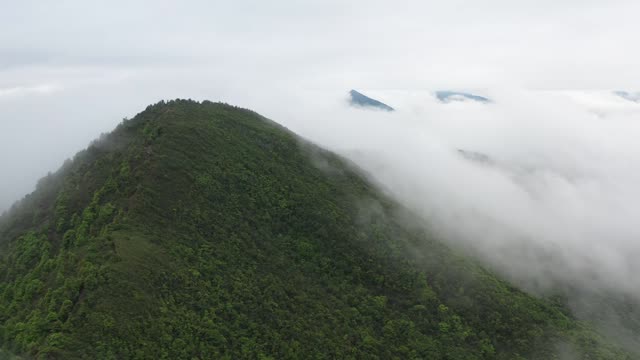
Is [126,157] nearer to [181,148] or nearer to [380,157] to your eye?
[181,148]

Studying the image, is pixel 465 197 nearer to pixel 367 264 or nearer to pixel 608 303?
pixel 608 303

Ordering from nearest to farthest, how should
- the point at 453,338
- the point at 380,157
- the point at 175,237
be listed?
Result: the point at 175,237 < the point at 453,338 < the point at 380,157

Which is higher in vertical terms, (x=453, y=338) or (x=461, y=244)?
(x=461, y=244)

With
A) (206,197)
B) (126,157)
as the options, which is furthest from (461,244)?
(126,157)

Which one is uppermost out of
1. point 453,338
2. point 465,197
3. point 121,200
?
point 465,197

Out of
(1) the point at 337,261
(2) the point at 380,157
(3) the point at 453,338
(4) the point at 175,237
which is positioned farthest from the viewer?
(2) the point at 380,157

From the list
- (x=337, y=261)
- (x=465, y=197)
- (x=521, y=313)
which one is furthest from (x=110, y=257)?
(x=465, y=197)

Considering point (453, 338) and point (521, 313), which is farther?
point (521, 313)
